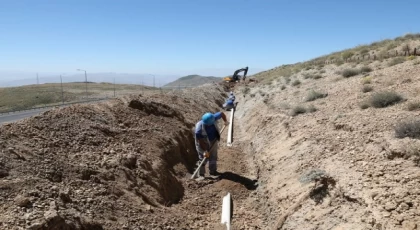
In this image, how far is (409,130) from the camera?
305 inches

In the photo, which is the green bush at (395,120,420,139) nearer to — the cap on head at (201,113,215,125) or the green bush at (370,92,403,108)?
the green bush at (370,92,403,108)

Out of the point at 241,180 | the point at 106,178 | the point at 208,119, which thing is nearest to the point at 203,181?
the point at 241,180

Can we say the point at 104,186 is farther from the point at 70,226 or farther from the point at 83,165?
the point at 70,226

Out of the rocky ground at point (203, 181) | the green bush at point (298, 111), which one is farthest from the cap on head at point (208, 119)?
the green bush at point (298, 111)

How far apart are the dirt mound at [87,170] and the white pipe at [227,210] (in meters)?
1.26

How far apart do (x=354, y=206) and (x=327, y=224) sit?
542mm

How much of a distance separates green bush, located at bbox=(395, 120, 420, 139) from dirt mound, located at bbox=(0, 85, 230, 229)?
17.4 feet

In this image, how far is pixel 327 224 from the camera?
619 centimetres

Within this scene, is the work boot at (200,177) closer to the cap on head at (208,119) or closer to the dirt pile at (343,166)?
the cap on head at (208,119)

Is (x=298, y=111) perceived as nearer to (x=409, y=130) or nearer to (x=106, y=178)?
(x=409, y=130)

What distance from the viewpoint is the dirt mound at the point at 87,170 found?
5.87m

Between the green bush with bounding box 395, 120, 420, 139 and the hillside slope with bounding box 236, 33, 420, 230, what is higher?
the green bush with bounding box 395, 120, 420, 139

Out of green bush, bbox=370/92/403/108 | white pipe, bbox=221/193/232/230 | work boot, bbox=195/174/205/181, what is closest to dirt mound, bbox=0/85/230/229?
work boot, bbox=195/174/205/181

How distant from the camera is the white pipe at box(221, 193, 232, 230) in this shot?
793cm
